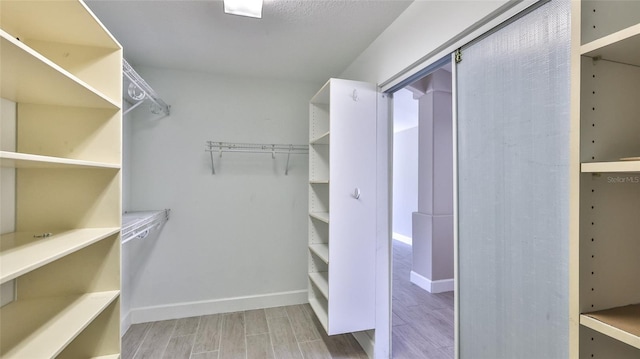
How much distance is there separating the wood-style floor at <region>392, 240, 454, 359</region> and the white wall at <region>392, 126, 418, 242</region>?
2937 mm

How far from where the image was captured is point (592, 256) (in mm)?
635

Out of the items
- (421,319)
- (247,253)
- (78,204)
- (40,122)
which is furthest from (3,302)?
(421,319)

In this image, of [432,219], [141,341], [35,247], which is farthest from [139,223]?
[432,219]

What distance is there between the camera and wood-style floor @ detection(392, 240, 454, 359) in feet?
7.43

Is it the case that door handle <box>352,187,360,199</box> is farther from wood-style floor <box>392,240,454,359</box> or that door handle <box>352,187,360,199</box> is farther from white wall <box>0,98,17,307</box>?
white wall <box>0,98,17,307</box>

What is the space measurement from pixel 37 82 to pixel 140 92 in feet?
4.64

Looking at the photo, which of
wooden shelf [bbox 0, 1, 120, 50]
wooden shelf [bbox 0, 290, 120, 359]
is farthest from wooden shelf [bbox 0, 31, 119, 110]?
wooden shelf [bbox 0, 290, 120, 359]

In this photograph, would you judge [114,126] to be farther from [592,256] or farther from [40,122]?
[592,256]

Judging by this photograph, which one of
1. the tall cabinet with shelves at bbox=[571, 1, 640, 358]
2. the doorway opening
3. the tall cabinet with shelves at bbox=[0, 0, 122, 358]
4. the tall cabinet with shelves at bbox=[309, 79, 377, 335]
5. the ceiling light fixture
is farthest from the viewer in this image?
the doorway opening

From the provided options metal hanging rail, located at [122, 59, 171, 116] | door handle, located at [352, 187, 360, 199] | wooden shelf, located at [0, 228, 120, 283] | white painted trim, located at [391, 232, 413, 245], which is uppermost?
metal hanging rail, located at [122, 59, 171, 116]

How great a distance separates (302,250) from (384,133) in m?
1.65

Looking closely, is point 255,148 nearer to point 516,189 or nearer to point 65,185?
point 65,185

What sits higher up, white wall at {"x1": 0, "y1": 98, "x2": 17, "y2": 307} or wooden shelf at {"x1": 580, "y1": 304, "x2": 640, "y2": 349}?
white wall at {"x1": 0, "y1": 98, "x2": 17, "y2": 307}

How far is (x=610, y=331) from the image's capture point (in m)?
0.57
